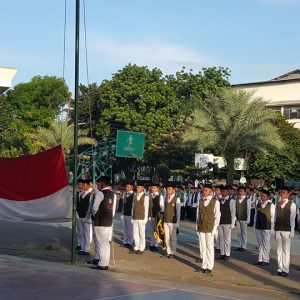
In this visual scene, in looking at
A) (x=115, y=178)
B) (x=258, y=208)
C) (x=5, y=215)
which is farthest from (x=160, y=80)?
(x=258, y=208)

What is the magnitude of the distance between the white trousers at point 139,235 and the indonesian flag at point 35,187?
202cm

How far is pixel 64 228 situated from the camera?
20.8 m

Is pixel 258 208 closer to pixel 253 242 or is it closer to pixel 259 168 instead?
pixel 253 242

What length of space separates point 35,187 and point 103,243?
15.3 ft

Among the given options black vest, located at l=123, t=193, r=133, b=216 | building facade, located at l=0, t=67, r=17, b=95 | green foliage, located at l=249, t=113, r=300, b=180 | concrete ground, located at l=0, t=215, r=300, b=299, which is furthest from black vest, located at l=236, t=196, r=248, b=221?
green foliage, located at l=249, t=113, r=300, b=180

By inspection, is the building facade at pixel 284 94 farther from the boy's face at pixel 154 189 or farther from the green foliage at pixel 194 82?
the boy's face at pixel 154 189

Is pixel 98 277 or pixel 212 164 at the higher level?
pixel 212 164

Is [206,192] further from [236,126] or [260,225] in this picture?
[236,126]

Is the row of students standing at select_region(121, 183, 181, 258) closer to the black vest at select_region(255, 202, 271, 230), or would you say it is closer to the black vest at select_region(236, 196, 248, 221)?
the black vest at select_region(255, 202, 271, 230)

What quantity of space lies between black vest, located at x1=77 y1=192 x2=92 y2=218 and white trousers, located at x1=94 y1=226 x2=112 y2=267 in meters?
2.49

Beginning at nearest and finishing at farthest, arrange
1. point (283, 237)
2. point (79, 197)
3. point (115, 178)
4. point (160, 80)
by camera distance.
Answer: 1. point (283, 237)
2. point (79, 197)
3. point (160, 80)
4. point (115, 178)

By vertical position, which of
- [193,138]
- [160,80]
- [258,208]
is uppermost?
[160,80]

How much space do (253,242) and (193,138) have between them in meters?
12.6

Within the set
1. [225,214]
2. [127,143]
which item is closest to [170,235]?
[225,214]
